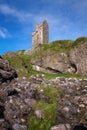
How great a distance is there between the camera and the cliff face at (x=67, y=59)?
174 ft

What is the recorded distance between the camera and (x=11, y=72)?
31125mm

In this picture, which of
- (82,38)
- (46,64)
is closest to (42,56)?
(46,64)

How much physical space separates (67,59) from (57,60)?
2068 mm

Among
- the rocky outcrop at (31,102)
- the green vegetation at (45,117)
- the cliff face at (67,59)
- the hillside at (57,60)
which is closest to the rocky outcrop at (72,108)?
the rocky outcrop at (31,102)

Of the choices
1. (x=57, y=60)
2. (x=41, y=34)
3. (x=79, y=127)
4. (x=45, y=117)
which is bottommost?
(x=79, y=127)

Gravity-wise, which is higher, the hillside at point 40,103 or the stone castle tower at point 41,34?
the stone castle tower at point 41,34

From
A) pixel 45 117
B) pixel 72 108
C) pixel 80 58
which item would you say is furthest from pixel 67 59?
pixel 45 117

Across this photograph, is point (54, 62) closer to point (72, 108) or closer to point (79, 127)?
point (72, 108)

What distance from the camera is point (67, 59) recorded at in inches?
2203

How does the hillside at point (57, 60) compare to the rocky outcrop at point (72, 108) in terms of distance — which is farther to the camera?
the hillside at point (57, 60)

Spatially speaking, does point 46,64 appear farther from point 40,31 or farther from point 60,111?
point 60,111

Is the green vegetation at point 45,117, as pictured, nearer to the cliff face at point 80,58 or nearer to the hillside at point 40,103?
the hillside at point 40,103

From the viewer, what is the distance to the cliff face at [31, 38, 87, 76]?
2085 inches

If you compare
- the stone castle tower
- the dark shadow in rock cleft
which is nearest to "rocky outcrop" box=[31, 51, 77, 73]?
the stone castle tower
